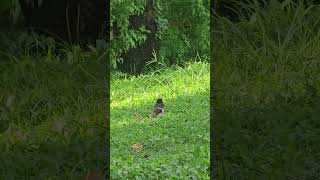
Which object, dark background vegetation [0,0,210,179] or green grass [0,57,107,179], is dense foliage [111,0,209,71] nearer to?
dark background vegetation [0,0,210,179]

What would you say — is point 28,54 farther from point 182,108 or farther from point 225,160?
point 225,160

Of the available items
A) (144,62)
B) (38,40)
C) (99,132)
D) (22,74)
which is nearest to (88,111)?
(99,132)

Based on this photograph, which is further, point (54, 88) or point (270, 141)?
point (54, 88)

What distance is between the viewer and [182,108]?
8492 millimetres

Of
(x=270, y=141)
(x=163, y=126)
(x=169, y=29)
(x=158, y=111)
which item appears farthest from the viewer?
(x=169, y=29)

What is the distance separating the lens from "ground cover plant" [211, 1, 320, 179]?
517 centimetres

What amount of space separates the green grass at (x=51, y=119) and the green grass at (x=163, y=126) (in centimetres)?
34

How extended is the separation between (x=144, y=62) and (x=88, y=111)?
19.6ft

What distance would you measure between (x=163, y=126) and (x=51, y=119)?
162 centimetres

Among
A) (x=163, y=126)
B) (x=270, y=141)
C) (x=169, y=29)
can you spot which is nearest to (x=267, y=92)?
(x=270, y=141)

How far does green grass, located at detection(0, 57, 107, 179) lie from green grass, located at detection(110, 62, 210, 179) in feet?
1.12

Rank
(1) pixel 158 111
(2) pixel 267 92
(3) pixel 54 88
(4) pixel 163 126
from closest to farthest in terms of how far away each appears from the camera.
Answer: (2) pixel 267 92 → (3) pixel 54 88 → (4) pixel 163 126 → (1) pixel 158 111

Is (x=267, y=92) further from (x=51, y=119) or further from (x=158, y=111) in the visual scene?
(x=158, y=111)

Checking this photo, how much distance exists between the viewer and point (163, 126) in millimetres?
7488
